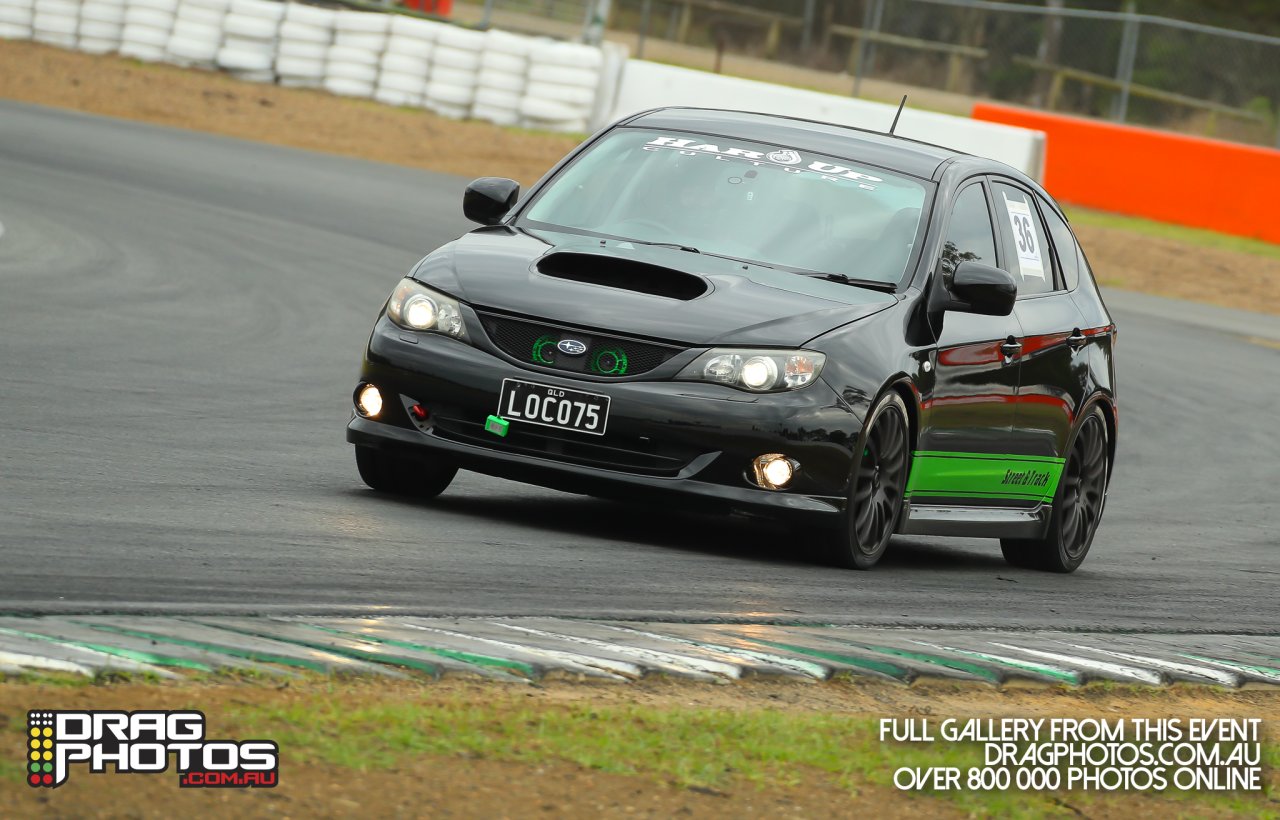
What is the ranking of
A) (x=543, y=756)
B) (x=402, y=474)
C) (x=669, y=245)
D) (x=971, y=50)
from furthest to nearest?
(x=971, y=50) < (x=669, y=245) < (x=402, y=474) < (x=543, y=756)

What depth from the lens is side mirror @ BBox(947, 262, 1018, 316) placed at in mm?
8398

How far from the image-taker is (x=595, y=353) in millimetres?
7754

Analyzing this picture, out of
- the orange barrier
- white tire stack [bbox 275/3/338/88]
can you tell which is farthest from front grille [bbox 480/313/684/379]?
white tire stack [bbox 275/3/338/88]

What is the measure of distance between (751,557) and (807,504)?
1.64 feet

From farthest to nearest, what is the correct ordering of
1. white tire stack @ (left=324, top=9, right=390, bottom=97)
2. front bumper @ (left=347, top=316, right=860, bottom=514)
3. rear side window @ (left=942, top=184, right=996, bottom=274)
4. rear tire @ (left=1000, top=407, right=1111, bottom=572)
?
A: white tire stack @ (left=324, top=9, right=390, bottom=97) → rear tire @ (left=1000, top=407, right=1111, bottom=572) → rear side window @ (left=942, top=184, right=996, bottom=274) → front bumper @ (left=347, top=316, right=860, bottom=514)

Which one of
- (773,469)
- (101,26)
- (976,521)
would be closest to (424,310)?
(773,469)

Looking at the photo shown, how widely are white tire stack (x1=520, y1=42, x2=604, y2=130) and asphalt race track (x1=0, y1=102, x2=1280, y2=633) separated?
12.6 meters

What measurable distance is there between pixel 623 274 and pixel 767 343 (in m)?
0.67

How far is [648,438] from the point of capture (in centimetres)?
771

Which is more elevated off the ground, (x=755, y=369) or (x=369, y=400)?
(x=755, y=369)

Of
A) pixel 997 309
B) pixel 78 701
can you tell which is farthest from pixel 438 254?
pixel 78 701

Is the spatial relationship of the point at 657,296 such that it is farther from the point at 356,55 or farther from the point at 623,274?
the point at 356,55

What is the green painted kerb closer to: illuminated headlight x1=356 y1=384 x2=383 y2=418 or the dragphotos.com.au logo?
illuminated headlight x1=356 y1=384 x2=383 y2=418

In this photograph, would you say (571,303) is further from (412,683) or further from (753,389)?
(412,683)
